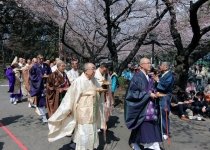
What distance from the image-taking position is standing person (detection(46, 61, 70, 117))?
5.30 metres

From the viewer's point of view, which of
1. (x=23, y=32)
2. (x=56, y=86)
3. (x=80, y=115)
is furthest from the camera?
(x=23, y=32)

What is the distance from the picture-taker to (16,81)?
948 centimetres

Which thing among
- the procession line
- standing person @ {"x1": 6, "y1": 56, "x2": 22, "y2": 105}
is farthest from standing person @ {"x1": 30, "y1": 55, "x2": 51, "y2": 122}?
standing person @ {"x1": 6, "y1": 56, "x2": 22, "y2": 105}

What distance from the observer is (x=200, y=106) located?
7.18m

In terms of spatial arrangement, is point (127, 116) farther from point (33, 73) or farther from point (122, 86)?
point (122, 86)

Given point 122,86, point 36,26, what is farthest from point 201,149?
point 36,26

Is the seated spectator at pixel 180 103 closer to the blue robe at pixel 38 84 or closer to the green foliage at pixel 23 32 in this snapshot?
the blue robe at pixel 38 84

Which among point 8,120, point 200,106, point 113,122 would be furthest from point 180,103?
point 8,120

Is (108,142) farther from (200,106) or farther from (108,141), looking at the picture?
(200,106)

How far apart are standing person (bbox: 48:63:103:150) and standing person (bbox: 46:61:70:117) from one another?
3.86ft

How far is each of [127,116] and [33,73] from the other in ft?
12.3

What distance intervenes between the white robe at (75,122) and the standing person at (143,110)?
725mm

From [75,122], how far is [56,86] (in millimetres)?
1455

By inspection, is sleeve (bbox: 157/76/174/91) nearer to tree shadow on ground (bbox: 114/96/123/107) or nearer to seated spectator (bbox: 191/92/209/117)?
seated spectator (bbox: 191/92/209/117)
